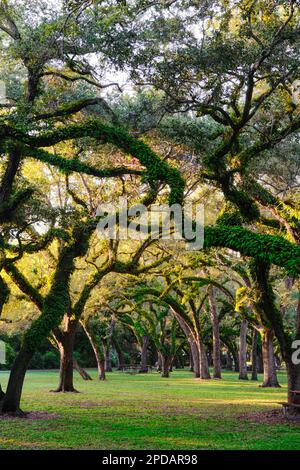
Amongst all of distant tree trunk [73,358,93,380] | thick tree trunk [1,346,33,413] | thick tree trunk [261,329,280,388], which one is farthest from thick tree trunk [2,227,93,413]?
distant tree trunk [73,358,93,380]

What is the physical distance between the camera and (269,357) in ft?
93.9

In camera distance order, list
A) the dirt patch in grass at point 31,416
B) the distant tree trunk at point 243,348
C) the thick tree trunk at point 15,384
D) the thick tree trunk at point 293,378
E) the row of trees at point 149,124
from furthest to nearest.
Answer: the distant tree trunk at point 243,348 < the thick tree trunk at point 293,378 < the thick tree trunk at point 15,384 < the dirt patch in grass at point 31,416 < the row of trees at point 149,124

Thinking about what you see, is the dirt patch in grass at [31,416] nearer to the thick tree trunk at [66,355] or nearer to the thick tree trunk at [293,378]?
the thick tree trunk at [293,378]

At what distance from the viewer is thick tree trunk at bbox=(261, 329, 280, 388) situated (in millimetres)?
28438

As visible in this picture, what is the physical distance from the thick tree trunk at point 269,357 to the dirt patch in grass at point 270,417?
1258 centimetres

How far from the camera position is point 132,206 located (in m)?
17.6

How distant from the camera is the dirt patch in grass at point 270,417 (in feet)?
45.7

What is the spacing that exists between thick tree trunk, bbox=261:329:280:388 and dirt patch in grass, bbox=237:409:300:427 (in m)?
12.6

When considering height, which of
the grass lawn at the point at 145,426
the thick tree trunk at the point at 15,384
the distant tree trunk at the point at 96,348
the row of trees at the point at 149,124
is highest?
the row of trees at the point at 149,124

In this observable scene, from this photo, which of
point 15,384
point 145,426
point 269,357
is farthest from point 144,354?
point 145,426

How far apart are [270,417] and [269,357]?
1418cm

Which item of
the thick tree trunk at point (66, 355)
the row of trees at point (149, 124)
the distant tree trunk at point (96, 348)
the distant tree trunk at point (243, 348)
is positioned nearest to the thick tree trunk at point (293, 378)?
the row of trees at point (149, 124)
